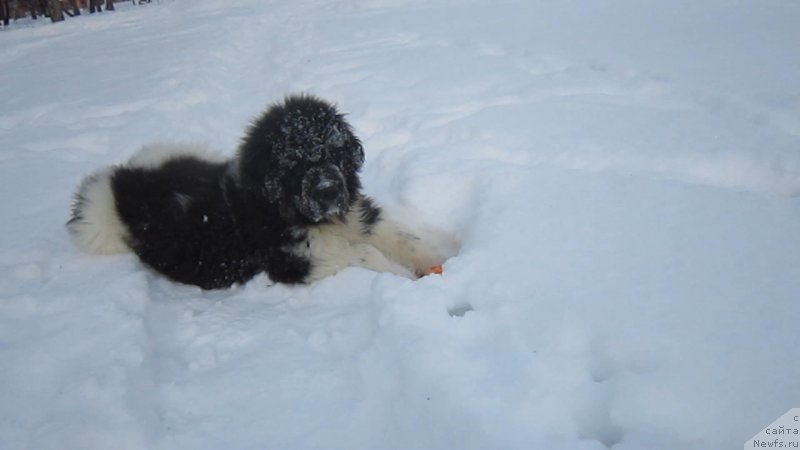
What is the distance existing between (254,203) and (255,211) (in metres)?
0.05

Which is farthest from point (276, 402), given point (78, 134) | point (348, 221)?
point (78, 134)

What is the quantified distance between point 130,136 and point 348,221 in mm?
3013

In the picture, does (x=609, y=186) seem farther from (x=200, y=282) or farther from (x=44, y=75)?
(x=44, y=75)

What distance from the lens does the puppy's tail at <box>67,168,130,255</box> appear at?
2.92 meters

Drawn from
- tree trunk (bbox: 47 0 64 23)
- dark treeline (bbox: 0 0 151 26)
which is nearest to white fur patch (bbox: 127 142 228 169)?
tree trunk (bbox: 47 0 64 23)

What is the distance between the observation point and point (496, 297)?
Answer: 2111 mm

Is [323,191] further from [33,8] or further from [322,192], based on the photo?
[33,8]

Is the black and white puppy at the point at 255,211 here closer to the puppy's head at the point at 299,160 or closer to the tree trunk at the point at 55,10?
the puppy's head at the point at 299,160

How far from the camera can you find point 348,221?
10.6 feet

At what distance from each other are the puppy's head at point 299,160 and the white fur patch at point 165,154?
0.68m

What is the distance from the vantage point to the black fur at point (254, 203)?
288 centimetres

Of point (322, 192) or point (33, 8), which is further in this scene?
point (33, 8)

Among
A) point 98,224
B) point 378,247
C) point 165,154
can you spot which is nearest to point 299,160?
point 378,247

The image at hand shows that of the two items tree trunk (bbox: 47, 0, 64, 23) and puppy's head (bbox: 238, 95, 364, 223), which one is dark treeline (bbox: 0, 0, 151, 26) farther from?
puppy's head (bbox: 238, 95, 364, 223)
